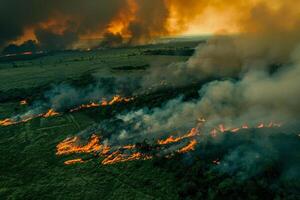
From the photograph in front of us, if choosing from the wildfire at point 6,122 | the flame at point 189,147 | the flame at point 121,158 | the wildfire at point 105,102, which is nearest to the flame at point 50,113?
the wildfire at point 105,102

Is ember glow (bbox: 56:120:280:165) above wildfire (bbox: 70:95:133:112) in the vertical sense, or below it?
below

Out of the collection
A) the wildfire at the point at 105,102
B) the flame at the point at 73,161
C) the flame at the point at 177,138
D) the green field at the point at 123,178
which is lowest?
the green field at the point at 123,178

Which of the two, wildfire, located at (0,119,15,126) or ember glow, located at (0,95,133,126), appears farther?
ember glow, located at (0,95,133,126)

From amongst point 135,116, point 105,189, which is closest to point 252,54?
point 135,116

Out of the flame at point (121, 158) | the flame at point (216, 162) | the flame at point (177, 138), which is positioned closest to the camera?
the flame at point (216, 162)

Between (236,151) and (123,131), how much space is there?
2325 cm

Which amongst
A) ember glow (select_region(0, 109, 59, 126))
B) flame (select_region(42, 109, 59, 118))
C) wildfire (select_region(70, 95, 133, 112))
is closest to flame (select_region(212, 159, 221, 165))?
wildfire (select_region(70, 95, 133, 112))

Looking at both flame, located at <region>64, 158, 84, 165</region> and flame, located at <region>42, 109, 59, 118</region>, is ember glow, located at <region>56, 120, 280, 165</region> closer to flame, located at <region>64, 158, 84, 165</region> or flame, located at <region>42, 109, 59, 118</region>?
flame, located at <region>64, 158, 84, 165</region>

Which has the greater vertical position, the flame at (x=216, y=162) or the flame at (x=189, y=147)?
the flame at (x=189, y=147)

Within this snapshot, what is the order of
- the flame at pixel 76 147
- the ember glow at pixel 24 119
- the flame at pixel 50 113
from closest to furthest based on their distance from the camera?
the flame at pixel 76 147
the ember glow at pixel 24 119
the flame at pixel 50 113

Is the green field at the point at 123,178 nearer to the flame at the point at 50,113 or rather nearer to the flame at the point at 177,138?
the flame at the point at 177,138

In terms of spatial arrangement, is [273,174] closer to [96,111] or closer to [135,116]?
[135,116]

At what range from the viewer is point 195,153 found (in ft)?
164

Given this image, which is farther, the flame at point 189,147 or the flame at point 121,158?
the flame at point 121,158
